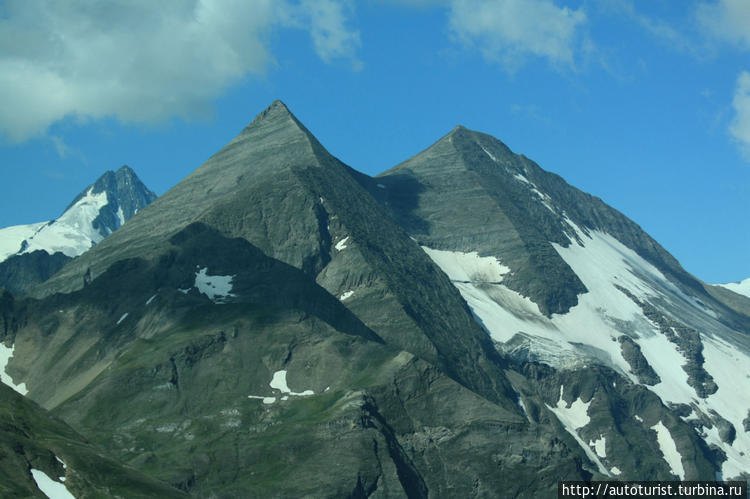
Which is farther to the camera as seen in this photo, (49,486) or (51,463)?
(51,463)

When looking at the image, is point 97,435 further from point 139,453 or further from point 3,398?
point 3,398

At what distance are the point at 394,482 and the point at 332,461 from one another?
11.5 meters

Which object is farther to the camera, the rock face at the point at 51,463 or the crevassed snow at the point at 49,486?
the crevassed snow at the point at 49,486

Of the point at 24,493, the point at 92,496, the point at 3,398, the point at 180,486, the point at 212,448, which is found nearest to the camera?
the point at 24,493

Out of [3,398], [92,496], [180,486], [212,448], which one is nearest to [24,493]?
[92,496]

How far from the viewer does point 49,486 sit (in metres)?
137

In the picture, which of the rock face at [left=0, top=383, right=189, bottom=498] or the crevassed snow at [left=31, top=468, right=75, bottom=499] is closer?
the rock face at [left=0, top=383, right=189, bottom=498]

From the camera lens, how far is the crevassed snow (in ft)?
445

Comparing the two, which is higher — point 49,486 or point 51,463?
point 51,463

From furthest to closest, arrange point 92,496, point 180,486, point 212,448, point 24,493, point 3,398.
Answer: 1. point 212,448
2. point 180,486
3. point 3,398
4. point 92,496
5. point 24,493

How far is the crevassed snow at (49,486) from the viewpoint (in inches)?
5340

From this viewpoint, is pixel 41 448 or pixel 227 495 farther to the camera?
pixel 227 495

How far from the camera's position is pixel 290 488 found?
187000mm

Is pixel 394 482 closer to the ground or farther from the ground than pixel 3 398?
closer to the ground
